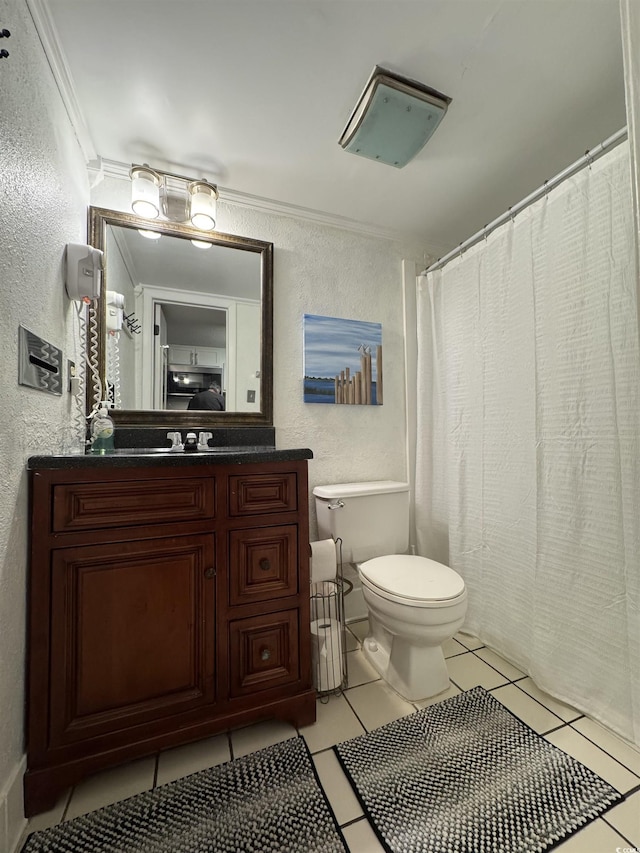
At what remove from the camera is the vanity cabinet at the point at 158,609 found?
0.90 metres

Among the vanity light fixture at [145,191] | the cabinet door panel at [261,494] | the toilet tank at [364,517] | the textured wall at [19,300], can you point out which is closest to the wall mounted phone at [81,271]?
the textured wall at [19,300]

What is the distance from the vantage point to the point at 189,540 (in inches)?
40.6

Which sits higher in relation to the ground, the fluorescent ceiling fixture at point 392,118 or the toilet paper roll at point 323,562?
the fluorescent ceiling fixture at point 392,118

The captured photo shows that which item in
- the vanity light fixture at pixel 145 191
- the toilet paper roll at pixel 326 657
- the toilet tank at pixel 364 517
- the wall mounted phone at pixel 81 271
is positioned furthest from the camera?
the toilet tank at pixel 364 517

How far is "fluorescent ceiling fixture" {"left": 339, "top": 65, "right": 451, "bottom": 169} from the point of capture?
1.15 m

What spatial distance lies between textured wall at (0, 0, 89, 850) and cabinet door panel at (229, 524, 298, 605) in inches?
21.1

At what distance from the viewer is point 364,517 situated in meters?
1.62

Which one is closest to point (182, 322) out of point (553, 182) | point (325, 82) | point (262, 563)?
point (325, 82)

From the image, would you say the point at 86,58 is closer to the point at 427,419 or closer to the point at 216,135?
the point at 216,135

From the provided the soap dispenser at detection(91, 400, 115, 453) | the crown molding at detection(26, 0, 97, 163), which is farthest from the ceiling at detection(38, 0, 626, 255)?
the soap dispenser at detection(91, 400, 115, 453)

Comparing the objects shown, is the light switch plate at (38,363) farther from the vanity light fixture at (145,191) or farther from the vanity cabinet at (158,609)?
the vanity light fixture at (145,191)

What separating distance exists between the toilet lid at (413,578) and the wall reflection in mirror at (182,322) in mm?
860

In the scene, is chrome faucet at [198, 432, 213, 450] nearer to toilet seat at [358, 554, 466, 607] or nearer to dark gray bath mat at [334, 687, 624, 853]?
toilet seat at [358, 554, 466, 607]

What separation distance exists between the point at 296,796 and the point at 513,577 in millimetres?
1114
